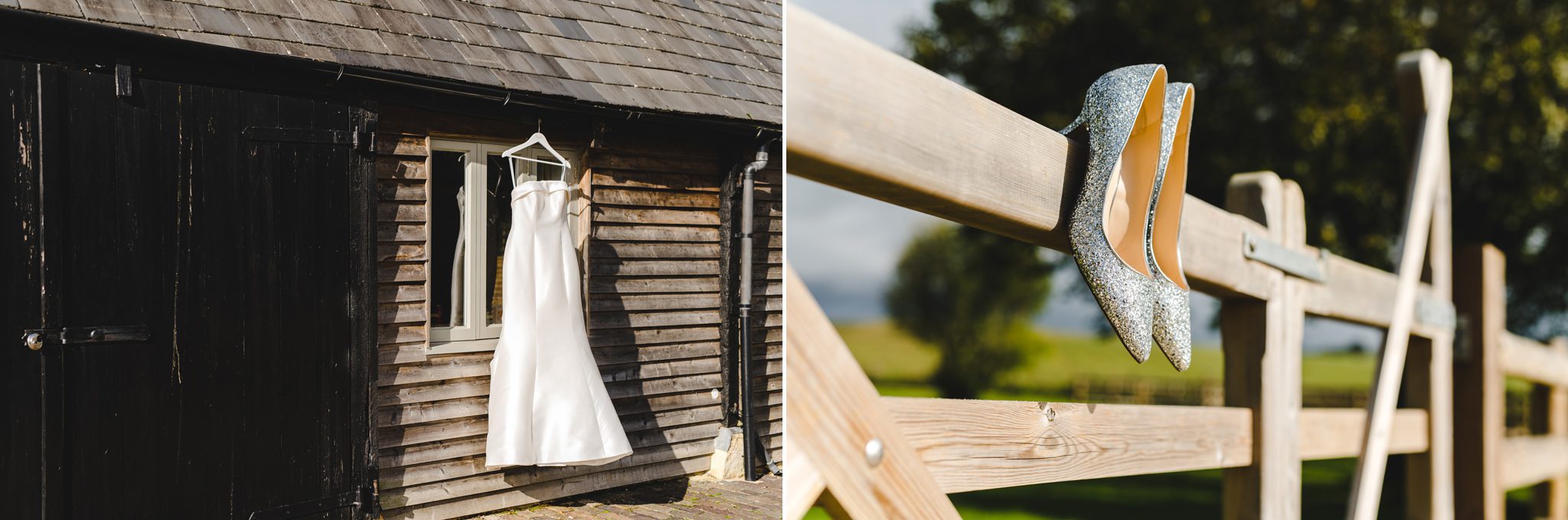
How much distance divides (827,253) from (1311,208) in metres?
2.47

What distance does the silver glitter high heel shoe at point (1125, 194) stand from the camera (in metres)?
0.62

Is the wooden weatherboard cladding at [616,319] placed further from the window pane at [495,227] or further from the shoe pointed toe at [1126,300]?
the shoe pointed toe at [1126,300]

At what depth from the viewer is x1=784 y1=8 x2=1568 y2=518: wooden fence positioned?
0.52 m

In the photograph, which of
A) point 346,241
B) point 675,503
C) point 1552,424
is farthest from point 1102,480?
point 346,241

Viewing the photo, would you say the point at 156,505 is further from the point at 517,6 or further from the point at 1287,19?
the point at 1287,19

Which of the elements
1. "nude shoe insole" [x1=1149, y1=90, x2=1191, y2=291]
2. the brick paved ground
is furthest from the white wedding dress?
"nude shoe insole" [x1=1149, y1=90, x2=1191, y2=291]

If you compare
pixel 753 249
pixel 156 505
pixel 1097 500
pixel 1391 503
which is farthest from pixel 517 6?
pixel 1391 503

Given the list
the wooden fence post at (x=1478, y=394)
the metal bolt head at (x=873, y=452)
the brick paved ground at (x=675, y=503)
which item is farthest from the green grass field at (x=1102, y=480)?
the metal bolt head at (x=873, y=452)

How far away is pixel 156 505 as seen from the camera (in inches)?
86.3

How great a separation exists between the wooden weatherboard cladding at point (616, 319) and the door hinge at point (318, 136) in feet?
0.49

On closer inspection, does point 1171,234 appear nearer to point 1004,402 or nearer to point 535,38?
point 1004,402

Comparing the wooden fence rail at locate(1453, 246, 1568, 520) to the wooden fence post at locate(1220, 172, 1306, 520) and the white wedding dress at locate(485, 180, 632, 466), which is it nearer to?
the wooden fence post at locate(1220, 172, 1306, 520)

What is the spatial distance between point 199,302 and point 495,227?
86 cm

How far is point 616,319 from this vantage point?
3316mm
